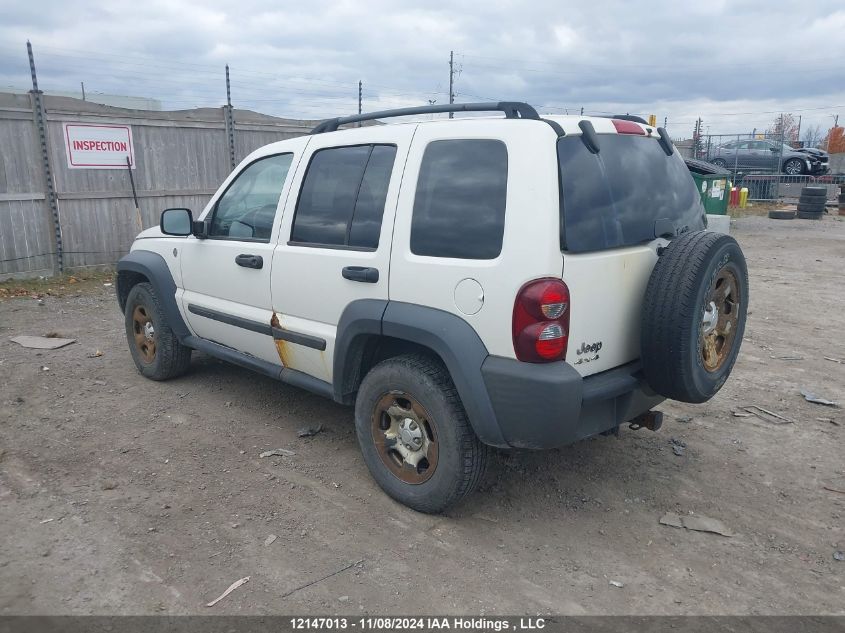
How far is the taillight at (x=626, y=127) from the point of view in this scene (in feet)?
11.4

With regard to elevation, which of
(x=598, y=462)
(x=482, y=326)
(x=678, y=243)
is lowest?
(x=598, y=462)

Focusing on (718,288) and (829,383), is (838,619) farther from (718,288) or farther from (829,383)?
(829,383)

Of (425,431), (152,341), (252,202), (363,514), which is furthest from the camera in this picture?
(152,341)

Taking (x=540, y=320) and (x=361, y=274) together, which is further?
(x=361, y=274)

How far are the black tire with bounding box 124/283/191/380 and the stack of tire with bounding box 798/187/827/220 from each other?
2000 centimetres

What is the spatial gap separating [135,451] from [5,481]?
718 millimetres

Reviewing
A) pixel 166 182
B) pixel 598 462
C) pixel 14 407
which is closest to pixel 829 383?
pixel 598 462

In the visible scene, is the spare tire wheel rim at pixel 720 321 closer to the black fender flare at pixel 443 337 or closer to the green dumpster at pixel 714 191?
the black fender flare at pixel 443 337

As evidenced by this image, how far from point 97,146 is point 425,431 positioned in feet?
29.5

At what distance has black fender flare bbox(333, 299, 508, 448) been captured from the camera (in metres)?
3.06

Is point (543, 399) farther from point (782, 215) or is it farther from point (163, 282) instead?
point (782, 215)

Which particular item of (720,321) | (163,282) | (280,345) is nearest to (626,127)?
(720,321)

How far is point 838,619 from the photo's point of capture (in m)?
2.72

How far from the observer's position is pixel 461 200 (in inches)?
127
